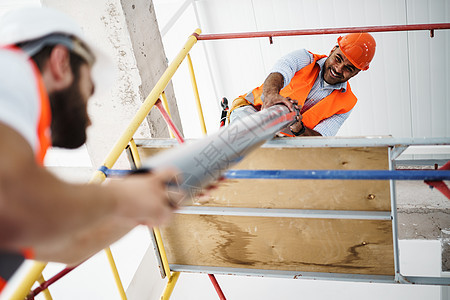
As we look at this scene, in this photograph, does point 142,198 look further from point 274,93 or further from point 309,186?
point 274,93

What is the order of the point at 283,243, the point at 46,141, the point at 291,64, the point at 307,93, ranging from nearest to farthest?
the point at 46,141, the point at 283,243, the point at 291,64, the point at 307,93

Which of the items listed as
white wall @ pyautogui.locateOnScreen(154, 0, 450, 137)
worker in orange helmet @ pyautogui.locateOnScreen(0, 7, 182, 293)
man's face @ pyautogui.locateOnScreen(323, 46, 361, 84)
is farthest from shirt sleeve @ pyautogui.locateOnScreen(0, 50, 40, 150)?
white wall @ pyautogui.locateOnScreen(154, 0, 450, 137)

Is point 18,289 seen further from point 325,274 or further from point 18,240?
point 325,274

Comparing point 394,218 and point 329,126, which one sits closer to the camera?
point 394,218

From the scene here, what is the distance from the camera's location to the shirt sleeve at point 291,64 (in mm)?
3672

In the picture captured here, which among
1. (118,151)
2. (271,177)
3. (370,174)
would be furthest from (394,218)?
(118,151)

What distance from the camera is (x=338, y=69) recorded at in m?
3.84

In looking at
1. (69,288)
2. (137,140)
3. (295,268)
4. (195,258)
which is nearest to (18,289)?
(137,140)

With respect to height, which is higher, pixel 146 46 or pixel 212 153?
pixel 146 46

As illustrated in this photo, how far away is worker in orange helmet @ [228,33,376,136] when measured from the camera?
12.4ft

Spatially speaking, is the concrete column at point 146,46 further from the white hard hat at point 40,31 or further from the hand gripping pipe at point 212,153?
the white hard hat at point 40,31

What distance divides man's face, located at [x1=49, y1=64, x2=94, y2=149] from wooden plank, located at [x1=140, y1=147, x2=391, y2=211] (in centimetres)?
159

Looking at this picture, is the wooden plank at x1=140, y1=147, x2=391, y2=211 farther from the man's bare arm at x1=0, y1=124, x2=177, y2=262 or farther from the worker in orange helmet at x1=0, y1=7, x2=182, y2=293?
the man's bare arm at x1=0, y1=124, x2=177, y2=262

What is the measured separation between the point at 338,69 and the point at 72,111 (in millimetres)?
3008
